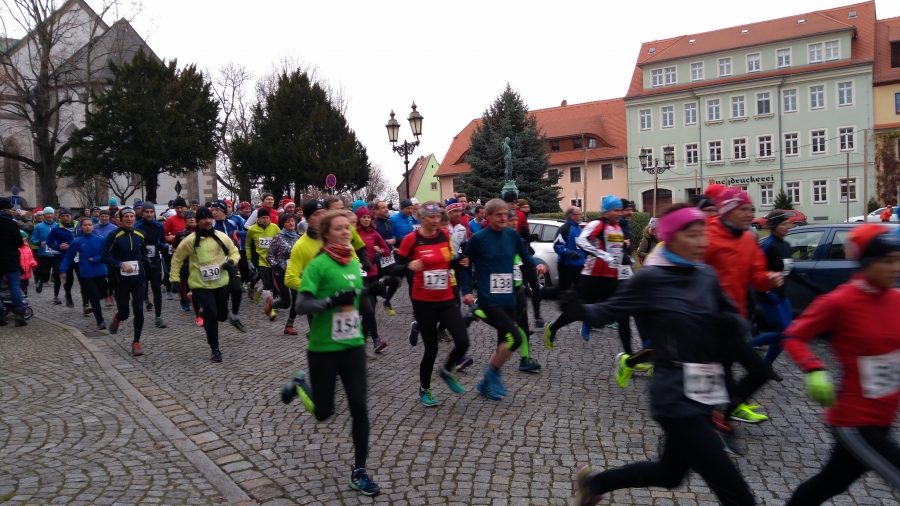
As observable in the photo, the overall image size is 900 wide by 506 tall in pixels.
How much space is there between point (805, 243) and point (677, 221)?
723 centimetres

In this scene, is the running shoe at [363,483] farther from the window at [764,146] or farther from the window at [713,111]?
the window at [713,111]

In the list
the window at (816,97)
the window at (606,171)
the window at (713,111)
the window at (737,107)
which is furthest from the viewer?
the window at (606,171)

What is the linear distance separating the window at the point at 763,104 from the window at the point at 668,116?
21.1 feet

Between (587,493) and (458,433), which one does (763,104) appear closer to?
(458,433)

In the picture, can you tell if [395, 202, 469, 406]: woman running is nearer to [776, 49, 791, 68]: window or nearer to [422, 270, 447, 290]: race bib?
[422, 270, 447, 290]: race bib

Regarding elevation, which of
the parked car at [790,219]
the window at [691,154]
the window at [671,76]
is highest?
the window at [671,76]

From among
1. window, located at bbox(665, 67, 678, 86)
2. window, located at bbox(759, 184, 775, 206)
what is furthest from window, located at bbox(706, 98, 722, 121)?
window, located at bbox(759, 184, 775, 206)

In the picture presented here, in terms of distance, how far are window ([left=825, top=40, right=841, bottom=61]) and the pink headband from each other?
191 ft

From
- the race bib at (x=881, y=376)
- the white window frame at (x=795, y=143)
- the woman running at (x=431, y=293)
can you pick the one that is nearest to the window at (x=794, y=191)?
the white window frame at (x=795, y=143)

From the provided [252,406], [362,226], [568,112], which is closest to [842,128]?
[568,112]

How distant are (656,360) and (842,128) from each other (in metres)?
57.5

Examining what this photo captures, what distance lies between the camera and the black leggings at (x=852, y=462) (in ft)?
10.5

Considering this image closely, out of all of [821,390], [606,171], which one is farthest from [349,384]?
[606,171]

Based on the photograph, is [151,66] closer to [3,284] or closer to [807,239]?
[3,284]
